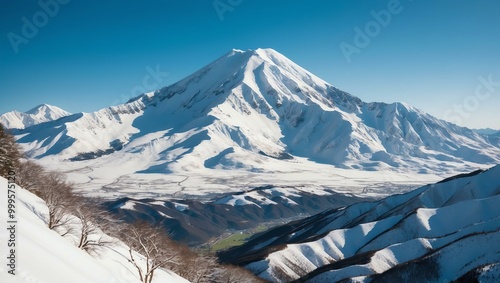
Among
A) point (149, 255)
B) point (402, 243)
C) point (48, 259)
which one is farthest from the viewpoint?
point (402, 243)

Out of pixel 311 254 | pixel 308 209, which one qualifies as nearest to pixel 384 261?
pixel 311 254

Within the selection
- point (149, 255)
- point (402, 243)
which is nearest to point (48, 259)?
point (149, 255)

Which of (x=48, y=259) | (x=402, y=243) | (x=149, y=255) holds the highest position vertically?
(x=48, y=259)

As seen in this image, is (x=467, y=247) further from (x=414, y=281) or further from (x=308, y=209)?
(x=308, y=209)

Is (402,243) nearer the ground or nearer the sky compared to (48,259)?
nearer the ground

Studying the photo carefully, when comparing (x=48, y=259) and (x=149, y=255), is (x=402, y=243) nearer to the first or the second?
(x=149, y=255)

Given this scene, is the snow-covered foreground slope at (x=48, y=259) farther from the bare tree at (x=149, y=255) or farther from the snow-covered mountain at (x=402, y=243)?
the snow-covered mountain at (x=402, y=243)

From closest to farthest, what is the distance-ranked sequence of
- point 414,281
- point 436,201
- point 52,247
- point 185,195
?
1. point 52,247
2. point 414,281
3. point 436,201
4. point 185,195
